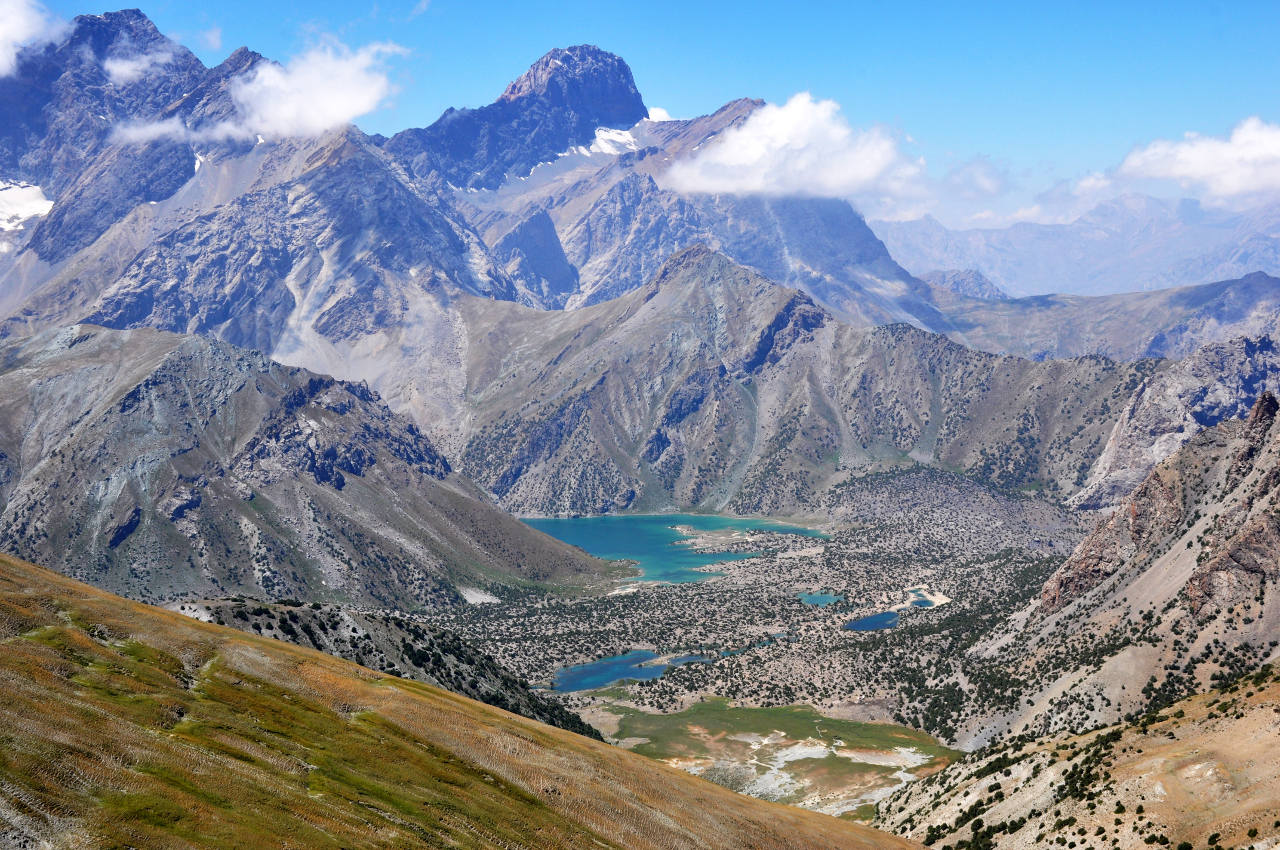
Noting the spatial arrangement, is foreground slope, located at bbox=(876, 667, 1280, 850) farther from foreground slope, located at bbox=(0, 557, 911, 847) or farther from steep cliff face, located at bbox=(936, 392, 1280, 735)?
steep cliff face, located at bbox=(936, 392, 1280, 735)

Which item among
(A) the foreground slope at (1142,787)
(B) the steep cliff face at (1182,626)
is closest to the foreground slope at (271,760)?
(A) the foreground slope at (1142,787)

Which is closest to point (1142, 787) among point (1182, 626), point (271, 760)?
point (271, 760)

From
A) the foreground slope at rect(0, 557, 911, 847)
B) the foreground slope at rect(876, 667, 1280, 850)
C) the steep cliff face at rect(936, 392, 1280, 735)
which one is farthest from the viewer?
the steep cliff face at rect(936, 392, 1280, 735)

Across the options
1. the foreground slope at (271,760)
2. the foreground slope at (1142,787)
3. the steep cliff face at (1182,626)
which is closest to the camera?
the foreground slope at (271,760)

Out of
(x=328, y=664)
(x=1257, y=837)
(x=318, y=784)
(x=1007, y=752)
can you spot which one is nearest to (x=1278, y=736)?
(x=1257, y=837)

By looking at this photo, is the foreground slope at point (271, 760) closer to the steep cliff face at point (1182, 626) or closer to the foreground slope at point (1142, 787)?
the foreground slope at point (1142, 787)

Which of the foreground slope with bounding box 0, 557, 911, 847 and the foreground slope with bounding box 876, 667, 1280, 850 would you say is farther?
the foreground slope with bounding box 876, 667, 1280, 850

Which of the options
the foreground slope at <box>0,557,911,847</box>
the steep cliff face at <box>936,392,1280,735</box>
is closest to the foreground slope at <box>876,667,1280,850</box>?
the foreground slope at <box>0,557,911,847</box>

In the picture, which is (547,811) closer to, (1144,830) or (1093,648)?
(1144,830)
